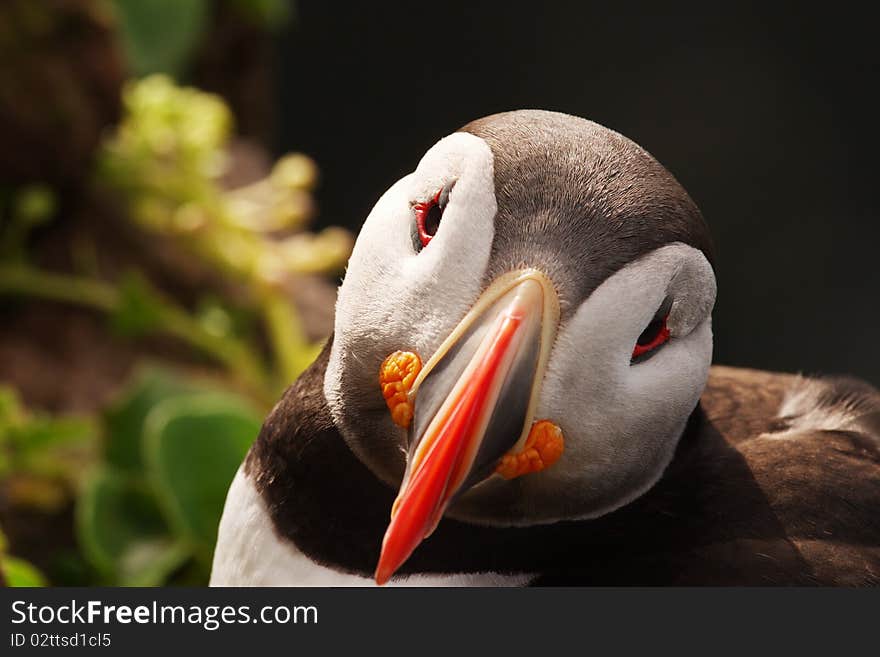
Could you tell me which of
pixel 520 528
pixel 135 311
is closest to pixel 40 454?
pixel 135 311

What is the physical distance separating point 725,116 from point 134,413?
298cm

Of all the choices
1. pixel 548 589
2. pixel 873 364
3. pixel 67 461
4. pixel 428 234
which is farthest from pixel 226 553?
pixel 873 364

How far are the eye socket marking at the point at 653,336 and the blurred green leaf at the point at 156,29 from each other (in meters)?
2.52

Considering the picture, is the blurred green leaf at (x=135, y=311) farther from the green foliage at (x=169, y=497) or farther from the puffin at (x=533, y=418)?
the puffin at (x=533, y=418)

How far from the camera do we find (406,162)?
A: 490 cm

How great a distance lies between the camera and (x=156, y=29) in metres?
3.42

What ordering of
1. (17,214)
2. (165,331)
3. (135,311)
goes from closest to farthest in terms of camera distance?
(135,311) → (17,214) → (165,331)

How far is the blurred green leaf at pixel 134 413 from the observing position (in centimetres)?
236

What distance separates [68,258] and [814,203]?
2.87 metres

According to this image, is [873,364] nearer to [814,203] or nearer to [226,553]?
[814,203]

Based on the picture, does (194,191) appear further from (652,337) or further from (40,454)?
(652,337)

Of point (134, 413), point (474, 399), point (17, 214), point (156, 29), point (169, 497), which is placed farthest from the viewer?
point (156, 29)

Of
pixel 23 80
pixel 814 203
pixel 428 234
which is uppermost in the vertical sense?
pixel 814 203

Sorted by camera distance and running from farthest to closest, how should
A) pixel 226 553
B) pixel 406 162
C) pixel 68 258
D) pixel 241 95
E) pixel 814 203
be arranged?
pixel 406 162
pixel 814 203
pixel 241 95
pixel 68 258
pixel 226 553
